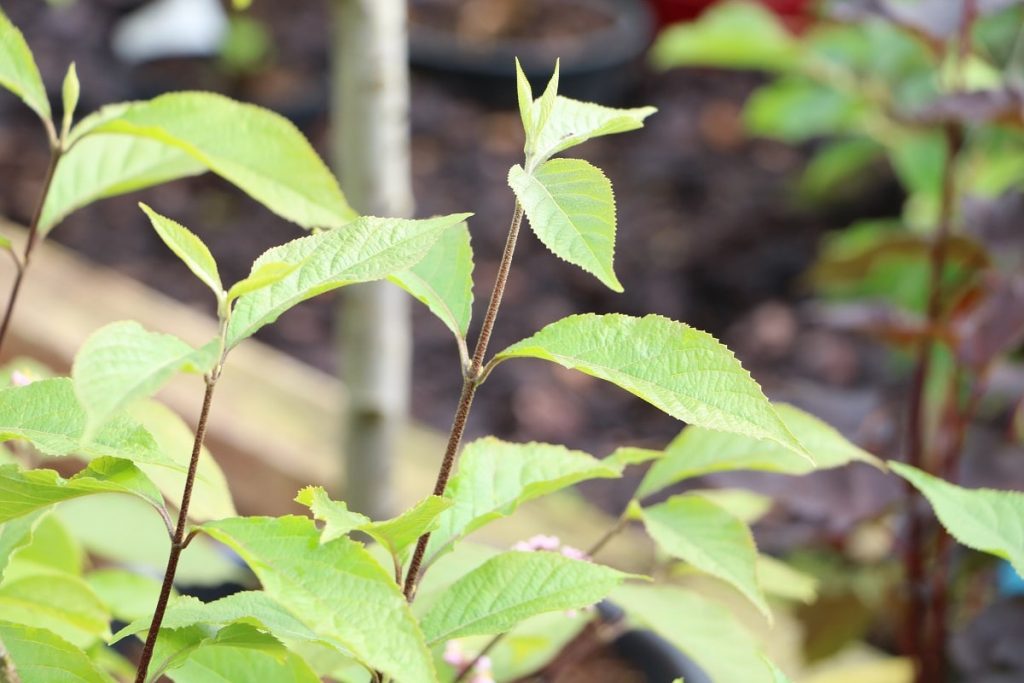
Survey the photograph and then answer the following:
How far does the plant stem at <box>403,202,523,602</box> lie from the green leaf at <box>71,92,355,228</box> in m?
0.21

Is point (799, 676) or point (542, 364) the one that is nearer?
point (799, 676)

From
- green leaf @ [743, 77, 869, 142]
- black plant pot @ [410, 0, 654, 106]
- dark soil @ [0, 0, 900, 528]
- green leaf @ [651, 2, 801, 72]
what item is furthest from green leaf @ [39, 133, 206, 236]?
black plant pot @ [410, 0, 654, 106]

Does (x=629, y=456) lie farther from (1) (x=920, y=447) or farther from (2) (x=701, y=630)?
(1) (x=920, y=447)

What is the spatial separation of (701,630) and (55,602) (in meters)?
0.38

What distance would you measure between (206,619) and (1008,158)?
1967 millimetres

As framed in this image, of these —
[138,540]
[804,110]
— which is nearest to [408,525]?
[138,540]

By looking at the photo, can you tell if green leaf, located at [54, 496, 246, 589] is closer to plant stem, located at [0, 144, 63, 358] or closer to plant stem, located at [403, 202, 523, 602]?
plant stem, located at [0, 144, 63, 358]

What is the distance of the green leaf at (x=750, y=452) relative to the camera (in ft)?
2.33

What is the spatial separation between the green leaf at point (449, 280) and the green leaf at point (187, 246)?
102 mm

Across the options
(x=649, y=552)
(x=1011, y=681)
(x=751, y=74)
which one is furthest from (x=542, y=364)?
(x=751, y=74)

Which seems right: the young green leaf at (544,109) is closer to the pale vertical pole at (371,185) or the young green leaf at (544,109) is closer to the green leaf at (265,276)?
the green leaf at (265,276)

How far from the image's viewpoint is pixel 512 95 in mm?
3184

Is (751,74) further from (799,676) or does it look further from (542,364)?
(799,676)

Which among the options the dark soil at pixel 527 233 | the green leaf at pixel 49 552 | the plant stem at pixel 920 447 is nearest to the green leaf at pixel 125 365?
the green leaf at pixel 49 552
